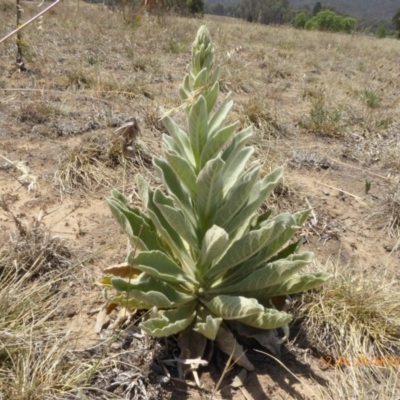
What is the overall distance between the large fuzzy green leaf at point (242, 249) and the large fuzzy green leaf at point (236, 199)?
119mm

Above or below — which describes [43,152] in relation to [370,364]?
above

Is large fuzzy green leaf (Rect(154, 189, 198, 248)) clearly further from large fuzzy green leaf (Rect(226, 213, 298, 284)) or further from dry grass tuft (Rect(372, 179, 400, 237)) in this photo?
dry grass tuft (Rect(372, 179, 400, 237))

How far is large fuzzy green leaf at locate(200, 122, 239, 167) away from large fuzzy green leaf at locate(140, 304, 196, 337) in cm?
64

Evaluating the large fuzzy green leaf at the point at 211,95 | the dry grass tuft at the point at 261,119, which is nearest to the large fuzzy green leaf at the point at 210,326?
the large fuzzy green leaf at the point at 211,95

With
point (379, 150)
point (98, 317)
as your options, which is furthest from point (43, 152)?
point (379, 150)

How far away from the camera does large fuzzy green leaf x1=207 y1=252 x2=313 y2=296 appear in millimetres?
1571

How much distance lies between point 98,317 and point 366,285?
1.36m

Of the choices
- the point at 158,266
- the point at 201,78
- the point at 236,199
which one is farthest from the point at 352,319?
the point at 201,78

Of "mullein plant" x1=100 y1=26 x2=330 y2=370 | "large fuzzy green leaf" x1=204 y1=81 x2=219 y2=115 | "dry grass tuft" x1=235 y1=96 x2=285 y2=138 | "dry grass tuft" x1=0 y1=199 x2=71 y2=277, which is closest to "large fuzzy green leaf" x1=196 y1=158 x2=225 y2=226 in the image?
"mullein plant" x1=100 y1=26 x2=330 y2=370

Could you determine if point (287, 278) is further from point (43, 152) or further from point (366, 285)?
point (43, 152)

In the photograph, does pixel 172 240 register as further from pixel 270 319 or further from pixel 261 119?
pixel 261 119

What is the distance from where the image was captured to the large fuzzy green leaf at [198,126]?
1.54 m

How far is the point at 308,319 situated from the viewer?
2004 millimetres

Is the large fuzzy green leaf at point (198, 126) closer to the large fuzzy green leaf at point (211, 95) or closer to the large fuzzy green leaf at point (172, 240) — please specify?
the large fuzzy green leaf at point (211, 95)
